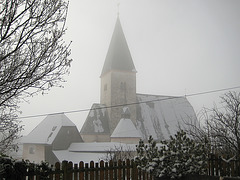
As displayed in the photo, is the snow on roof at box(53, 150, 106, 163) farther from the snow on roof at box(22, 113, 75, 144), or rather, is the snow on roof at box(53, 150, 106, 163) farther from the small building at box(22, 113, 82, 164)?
the snow on roof at box(22, 113, 75, 144)

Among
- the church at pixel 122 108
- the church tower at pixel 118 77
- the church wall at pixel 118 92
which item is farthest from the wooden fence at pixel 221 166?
the church tower at pixel 118 77

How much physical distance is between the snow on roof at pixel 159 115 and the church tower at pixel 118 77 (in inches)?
69.5

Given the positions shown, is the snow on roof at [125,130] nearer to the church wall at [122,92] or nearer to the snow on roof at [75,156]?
the church wall at [122,92]

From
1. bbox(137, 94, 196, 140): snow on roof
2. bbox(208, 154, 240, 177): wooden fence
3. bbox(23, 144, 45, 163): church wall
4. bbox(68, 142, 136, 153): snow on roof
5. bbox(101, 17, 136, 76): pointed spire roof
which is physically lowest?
bbox(23, 144, 45, 163): church wall

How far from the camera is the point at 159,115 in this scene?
39.3 metres

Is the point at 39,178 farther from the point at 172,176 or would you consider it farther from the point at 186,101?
the point at 186,101

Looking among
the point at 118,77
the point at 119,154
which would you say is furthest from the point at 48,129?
the point at 119,154

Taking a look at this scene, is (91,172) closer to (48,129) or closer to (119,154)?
(119,154)

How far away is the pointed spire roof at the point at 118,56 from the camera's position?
124 feet

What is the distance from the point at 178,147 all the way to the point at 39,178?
325 centimetres

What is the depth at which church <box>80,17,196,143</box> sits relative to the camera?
34250mm

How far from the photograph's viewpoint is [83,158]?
26.2m

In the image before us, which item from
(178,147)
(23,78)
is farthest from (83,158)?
(23,78)

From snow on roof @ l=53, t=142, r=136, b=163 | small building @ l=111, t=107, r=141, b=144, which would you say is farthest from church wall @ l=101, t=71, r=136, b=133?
snow on roof @ l=53, t=142, r=136, b=163
